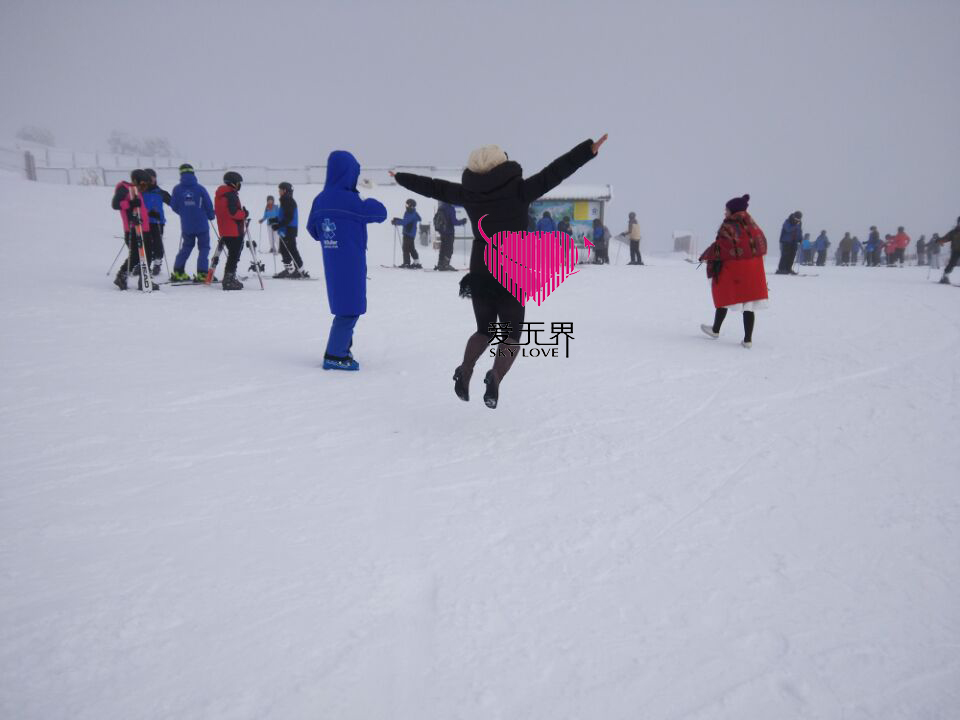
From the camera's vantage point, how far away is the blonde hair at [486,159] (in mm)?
3492

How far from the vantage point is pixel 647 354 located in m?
5.84

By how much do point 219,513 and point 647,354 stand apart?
14.8 ft

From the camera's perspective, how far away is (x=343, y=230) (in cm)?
475

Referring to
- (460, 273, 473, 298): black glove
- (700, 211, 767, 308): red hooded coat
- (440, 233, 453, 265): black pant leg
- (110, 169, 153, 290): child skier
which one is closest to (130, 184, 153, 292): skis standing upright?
(110, 169, 153, 290): child skier

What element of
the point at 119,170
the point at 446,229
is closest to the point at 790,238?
the point at 446,229

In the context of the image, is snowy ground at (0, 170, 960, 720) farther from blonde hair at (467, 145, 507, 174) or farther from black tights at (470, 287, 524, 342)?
blonde hair at (467, 145, 507, 174)

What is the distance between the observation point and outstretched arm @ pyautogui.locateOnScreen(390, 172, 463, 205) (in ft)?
12.1

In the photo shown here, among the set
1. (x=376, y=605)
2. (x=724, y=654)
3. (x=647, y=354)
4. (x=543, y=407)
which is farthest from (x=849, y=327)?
(x=376, y=605)

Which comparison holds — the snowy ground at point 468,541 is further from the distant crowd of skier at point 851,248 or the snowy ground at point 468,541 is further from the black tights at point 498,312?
the distant crowd of skier at point 851,248

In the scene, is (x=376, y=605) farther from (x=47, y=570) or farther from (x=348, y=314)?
(x=348, y=314)

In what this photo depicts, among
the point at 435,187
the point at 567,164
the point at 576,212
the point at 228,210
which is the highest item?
the point at 576,212

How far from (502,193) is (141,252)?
7148 millimetres

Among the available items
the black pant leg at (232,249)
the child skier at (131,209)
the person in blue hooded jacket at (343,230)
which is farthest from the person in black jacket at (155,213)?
the person in blue hooded jacket at (343,230)

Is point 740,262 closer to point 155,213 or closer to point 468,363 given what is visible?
point 468,363
